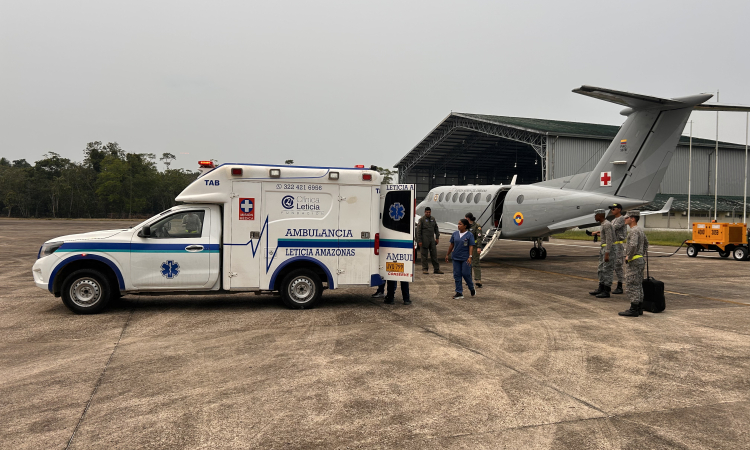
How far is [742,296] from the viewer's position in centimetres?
1189

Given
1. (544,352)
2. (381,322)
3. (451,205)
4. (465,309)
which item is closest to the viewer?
(544,352)

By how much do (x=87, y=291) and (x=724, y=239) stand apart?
23.5 metres

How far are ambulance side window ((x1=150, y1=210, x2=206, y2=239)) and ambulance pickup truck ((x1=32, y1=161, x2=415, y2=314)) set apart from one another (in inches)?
0.7

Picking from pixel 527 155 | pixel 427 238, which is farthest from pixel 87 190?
pixel 427 238

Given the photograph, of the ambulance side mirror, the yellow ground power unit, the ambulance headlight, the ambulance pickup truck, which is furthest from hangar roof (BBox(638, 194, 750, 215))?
the ambulance headlight

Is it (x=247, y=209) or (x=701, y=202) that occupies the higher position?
(x=701, y=202)

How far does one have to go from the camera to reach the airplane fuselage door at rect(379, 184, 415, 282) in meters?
9.89

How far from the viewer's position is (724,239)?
70.0ft

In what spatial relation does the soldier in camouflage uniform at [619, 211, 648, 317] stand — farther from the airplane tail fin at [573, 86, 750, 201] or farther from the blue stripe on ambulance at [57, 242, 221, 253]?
the blue stripe on ambulance at [57, 242, 221, 253]

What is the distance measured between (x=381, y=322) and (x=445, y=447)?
4.76 m

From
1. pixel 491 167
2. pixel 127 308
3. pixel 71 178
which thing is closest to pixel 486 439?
pixel 127 308

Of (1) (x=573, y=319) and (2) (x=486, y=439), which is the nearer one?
(2) (x=486, y=439)

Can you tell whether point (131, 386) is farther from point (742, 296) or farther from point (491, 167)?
point (491, 167)

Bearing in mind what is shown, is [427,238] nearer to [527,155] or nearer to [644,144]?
[644,144]
